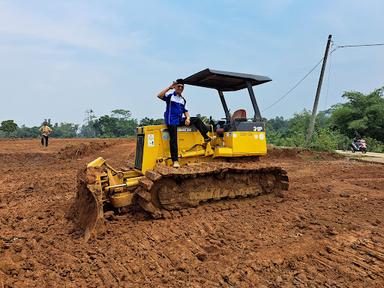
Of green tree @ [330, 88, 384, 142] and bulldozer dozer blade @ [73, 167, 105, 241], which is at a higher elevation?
green tree @ [330, 88, 384, 142]

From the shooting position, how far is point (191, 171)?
5727 millimetres

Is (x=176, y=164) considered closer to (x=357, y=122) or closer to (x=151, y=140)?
(x=151, y=140)

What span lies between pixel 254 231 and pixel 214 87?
12.6 ft

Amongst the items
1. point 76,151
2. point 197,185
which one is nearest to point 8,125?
point 76,151

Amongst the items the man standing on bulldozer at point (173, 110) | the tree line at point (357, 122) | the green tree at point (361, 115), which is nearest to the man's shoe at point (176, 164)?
the man standing on bulldozer at point (173, 110)

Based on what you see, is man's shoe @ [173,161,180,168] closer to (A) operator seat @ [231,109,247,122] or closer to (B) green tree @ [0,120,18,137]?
(A) operator seat @ [231,109,247,122]

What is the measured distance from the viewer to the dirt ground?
3.64m

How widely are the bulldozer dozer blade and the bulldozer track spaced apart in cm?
73

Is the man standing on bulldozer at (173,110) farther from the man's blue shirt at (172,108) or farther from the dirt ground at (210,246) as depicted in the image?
the dirt ground at (210,246)

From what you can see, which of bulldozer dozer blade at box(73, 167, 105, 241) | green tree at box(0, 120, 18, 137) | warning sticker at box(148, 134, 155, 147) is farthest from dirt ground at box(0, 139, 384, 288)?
green tree at box(0, 120, 18, 137)

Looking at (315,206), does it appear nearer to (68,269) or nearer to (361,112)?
(68,269)

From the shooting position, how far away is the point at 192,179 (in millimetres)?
5895

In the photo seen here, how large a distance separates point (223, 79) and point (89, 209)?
376 centimetres

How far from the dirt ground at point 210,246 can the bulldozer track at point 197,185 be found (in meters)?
0.20
